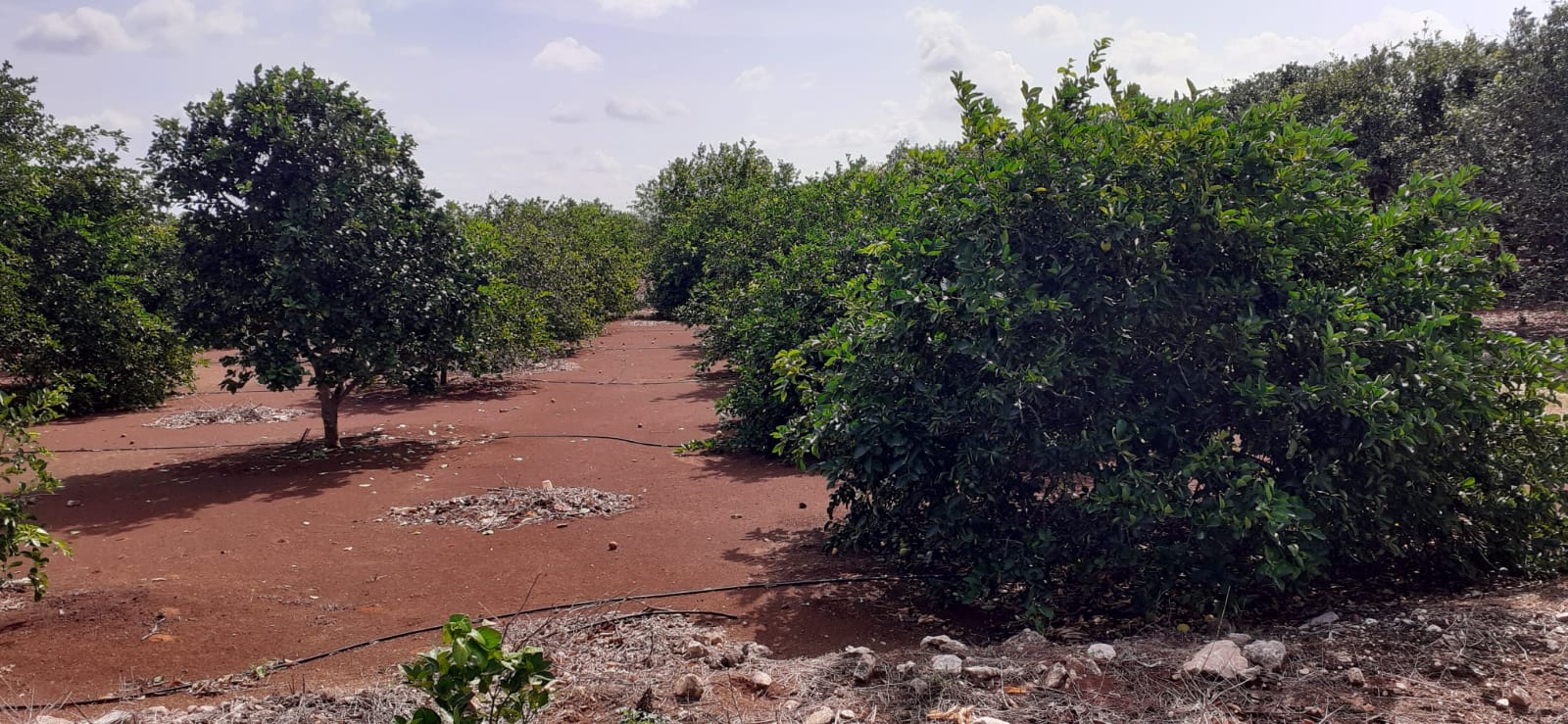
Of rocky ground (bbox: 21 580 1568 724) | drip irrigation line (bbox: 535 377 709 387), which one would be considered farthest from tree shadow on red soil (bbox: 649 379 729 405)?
rocky ground (bbox: 21 580 1568 724)

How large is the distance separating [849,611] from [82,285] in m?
13.3

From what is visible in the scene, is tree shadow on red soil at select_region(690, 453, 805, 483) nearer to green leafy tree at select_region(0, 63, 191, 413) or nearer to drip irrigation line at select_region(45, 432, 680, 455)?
drip irrigation line at select_region(45, 432, 680, 455)

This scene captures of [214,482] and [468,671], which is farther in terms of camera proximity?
[214,482]

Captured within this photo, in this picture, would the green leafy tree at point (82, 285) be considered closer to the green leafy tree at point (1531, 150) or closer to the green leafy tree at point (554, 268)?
the green leafy tree at point (554, 268)

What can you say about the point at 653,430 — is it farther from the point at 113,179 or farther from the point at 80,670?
the point at 113,179

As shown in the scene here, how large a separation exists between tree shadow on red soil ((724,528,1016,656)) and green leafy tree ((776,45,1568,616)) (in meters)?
0.36

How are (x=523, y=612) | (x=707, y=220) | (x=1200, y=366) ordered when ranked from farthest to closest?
1. (x=707, y=220)
2. (x=523, y=612)
3. (x=1200, y=366)

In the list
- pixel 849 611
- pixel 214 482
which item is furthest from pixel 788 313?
pixel 214 482

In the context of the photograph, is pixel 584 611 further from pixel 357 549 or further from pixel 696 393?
pixel 696 393

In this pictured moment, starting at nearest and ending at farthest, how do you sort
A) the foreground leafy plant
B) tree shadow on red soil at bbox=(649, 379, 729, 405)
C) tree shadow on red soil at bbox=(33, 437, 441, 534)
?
the foreground leafy plant, tree shadow on red soil at bbox=(33, 437, 441, 534), tree shadow on red soil at bbox=(649, 379, 729, 405)

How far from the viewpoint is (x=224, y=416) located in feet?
43.1

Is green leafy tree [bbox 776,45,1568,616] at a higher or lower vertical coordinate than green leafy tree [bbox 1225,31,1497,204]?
lower

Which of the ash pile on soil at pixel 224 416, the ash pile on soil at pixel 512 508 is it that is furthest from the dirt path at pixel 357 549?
the ash pile on soil at pixel 224 416

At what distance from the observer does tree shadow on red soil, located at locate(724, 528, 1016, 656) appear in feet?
16.7
